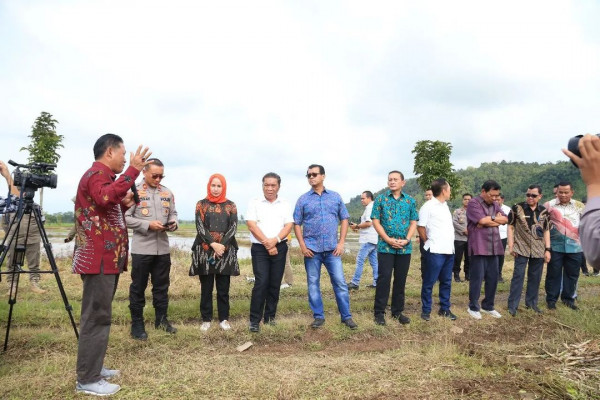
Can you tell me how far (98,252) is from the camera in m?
3.25

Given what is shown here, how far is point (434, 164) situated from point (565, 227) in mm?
22629

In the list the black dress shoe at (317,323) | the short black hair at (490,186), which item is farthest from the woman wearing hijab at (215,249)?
the short black hair at (490,186)

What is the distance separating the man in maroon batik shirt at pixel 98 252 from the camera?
3.15 meters

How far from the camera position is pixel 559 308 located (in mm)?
6426

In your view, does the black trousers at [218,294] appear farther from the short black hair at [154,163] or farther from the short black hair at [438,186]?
the short black hair at [438,186]

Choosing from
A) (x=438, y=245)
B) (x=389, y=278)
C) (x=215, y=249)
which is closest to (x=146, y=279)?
(x=215, y=249)

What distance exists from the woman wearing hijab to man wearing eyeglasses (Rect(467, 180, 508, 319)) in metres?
3.74

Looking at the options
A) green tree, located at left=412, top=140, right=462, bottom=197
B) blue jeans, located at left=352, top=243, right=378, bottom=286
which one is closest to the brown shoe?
blue jeans, located at left=352, top=243, right=378, bottom=286

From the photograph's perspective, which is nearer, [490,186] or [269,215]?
[269,215]

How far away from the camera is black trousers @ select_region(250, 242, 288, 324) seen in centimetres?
509

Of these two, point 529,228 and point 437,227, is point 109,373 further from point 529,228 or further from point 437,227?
point 529,228

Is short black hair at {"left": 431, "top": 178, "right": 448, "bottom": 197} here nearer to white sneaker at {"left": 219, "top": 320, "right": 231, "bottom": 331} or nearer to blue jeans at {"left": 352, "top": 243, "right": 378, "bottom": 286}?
blue jeans at {"left": 352, "top": 243, "right": 378, "bottom": 286}

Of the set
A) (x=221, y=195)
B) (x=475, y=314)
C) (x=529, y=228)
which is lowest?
(x=475, y=314)

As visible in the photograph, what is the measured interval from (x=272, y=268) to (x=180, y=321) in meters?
→ 1.51
